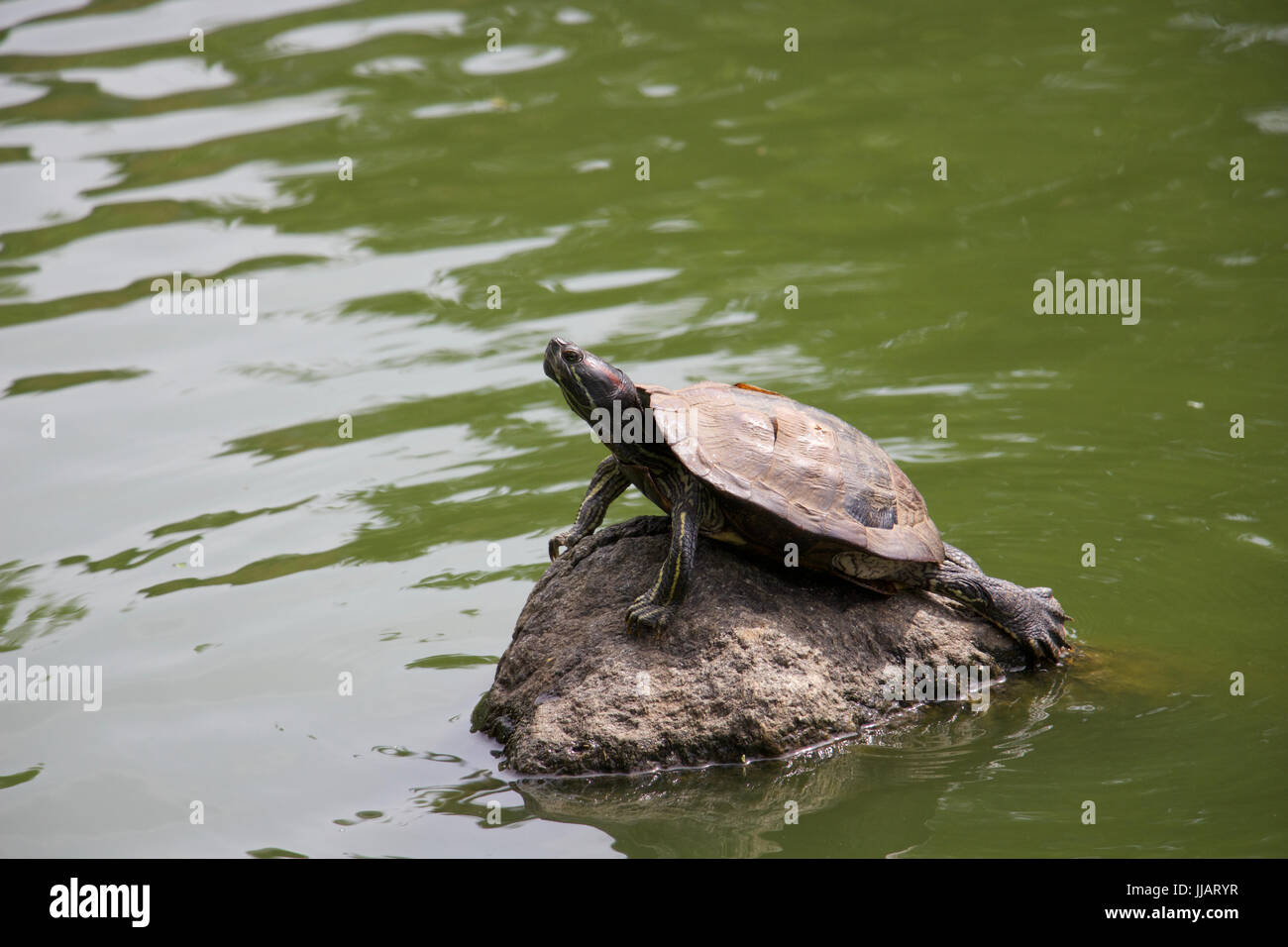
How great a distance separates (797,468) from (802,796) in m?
1.22

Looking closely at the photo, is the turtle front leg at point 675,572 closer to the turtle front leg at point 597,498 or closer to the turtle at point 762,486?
the turtle at point 762,486

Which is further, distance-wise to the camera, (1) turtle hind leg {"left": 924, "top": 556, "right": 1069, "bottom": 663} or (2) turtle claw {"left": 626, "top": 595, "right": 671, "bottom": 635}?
(1) turtle hind leg {"left": 924, "top": 556, "right": 1069, "bottom": 663}

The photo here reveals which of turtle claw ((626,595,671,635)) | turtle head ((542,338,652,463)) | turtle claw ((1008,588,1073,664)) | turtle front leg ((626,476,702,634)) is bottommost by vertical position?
turtle claw ((1008,588,1073,664))

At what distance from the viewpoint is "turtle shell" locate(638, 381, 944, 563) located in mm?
4965

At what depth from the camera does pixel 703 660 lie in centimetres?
496

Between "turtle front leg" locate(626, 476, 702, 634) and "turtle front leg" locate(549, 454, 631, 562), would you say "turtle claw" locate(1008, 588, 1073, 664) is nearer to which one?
"turtle front leg" locate(626, 476, 702, 634)

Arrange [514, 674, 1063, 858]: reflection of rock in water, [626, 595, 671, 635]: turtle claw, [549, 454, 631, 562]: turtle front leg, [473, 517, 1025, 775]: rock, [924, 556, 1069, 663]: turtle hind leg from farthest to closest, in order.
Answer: [549, 454, 631, 562]: turtle front leg < [924, 556, 1069, 663]: turtle hind leg < [626, 595, 671, 635]: turtle claw < [473, 517, 1025, 775]: rock < [514, 674, 1063, 858]: reflection of rock in water

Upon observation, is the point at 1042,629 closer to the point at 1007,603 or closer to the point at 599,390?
the point at 1007,603

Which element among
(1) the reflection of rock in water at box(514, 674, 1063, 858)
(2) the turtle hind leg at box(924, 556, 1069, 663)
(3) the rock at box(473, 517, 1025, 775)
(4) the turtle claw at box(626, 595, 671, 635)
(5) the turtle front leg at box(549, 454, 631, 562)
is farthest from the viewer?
(5) the turtle front leg at box(549, 454, 631, 562)

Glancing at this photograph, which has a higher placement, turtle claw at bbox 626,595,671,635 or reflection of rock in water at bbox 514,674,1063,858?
turtle claw at bbox 626,595,671,635

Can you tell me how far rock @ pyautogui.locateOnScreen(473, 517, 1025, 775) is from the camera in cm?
489

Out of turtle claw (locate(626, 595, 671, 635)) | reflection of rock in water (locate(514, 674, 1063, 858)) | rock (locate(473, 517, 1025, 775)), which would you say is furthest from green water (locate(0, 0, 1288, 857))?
turtle claw (locate(626, 595, 671, 635))

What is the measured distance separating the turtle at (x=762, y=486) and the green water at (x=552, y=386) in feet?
1.95

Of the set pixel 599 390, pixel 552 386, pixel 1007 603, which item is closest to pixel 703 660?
pixel 599 390
